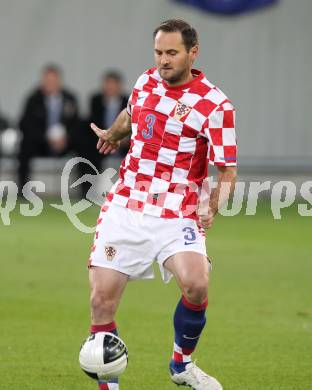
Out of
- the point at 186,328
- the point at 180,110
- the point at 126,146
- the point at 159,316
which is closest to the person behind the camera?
the point at 180,110

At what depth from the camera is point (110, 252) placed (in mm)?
7531

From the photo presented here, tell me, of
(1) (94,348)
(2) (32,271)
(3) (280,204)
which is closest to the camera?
(1) (94,348)

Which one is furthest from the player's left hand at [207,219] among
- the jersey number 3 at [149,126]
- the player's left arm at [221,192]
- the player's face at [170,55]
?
the player's face at [170,55]

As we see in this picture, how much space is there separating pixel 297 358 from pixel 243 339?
2.70 ft

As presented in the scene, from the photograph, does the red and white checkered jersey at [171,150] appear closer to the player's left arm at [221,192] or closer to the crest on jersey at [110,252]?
the player's left arm at [221,192]

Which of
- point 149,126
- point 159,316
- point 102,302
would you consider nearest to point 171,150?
point 149,126

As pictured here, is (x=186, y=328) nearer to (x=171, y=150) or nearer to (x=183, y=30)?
(x=171, y=150)

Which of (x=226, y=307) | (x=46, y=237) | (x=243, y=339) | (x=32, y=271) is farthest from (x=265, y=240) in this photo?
(x=243, y=339)

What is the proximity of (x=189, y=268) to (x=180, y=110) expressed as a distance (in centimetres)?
98

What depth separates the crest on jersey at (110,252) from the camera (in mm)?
7520

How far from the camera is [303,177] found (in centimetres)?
2394

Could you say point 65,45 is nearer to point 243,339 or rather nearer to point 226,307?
point 226,307

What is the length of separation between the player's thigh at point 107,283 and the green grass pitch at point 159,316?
0.99 metres

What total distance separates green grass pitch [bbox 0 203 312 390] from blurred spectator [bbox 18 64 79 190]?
379 cm
